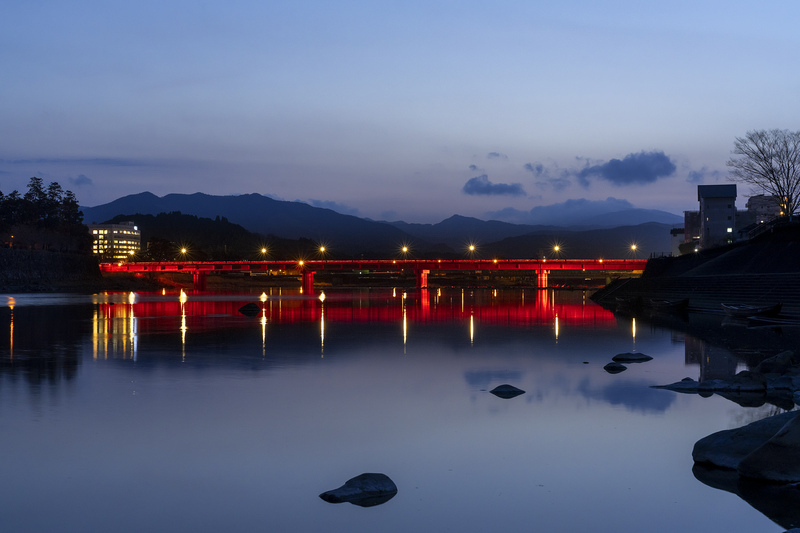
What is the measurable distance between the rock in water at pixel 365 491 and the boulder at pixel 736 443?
6227 millimetres

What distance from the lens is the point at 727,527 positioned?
35.1 ft

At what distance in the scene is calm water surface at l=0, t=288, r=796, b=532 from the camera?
11.2 metres

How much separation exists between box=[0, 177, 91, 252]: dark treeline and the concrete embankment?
132138mm

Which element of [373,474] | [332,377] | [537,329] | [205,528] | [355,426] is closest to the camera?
[205,528]

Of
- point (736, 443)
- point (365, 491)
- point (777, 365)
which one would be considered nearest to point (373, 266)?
point (777, 365)

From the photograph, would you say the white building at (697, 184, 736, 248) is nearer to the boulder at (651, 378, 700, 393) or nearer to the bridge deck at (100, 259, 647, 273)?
the bridge deck at (100, 259, 647, 273)

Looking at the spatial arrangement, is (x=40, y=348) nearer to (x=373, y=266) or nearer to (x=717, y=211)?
(x=717, y=211)

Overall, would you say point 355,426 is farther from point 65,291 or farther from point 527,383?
point 65,291

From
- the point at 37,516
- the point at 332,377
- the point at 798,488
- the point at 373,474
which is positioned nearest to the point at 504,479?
the point at 373,474

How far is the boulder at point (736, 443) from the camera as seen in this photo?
13.4 metres

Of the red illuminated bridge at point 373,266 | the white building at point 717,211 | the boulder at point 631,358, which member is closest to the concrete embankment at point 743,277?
the boulder at point 631,358

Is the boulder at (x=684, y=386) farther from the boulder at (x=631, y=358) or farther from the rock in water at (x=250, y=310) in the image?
the rock in water at (x=250, y=310)

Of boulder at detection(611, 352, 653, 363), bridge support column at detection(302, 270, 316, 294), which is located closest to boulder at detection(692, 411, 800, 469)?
boulder at detection(611, 352, 653, 363)

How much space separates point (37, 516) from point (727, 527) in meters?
10.4
